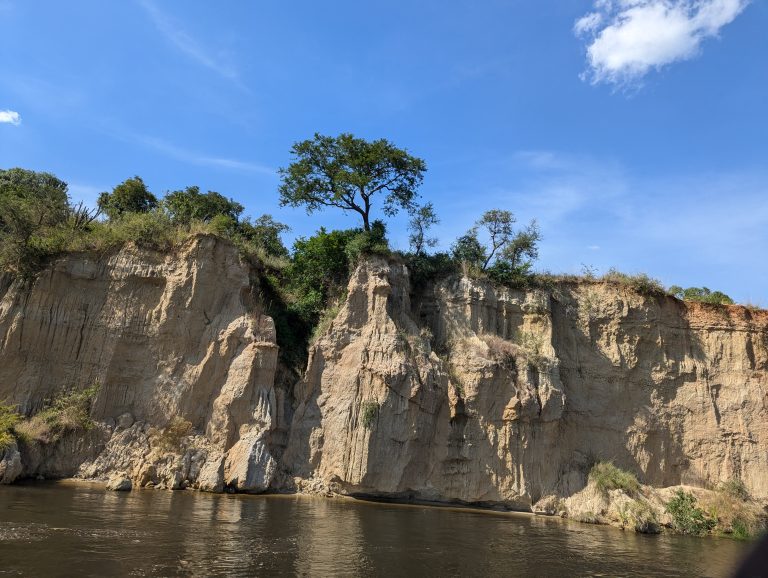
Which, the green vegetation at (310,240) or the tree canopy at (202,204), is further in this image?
the tree canopy at (202,204)

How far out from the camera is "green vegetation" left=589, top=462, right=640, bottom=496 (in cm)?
2258

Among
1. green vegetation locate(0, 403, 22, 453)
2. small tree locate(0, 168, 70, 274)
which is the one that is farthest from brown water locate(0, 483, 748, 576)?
small tree locate(0, 168, 70, 274)

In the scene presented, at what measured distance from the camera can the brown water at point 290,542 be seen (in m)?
10.0

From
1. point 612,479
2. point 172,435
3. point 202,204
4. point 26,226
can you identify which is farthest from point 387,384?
point 202,204

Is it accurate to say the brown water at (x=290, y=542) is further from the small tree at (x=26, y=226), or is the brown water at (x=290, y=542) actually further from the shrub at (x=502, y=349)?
the small tree at (x=26, y=226)

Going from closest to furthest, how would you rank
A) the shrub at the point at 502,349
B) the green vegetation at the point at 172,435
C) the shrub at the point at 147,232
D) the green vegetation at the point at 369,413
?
the green vegetation at the point at 172,435
the green vegetation at the point at 369,413
the shrub at the point at 147,232
the shrub at the point at 502,349

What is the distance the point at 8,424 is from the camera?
1894 cm

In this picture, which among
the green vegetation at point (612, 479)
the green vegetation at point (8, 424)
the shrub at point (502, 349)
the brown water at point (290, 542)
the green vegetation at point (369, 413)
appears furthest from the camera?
the shrub at point (502, 349)

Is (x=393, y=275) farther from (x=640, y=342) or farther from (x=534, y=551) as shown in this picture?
(x=534, y=551)

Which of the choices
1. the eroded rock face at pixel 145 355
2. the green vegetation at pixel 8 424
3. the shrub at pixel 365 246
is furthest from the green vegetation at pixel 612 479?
the green vegetation at pixel 8 424

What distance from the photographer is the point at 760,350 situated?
27047 millimetres

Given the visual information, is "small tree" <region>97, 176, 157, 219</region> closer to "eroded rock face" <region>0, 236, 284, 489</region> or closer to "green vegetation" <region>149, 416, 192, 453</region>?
"eroded rock face" <region>0, 236, 284, 489</region>

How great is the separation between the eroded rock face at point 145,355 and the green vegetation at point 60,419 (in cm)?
31

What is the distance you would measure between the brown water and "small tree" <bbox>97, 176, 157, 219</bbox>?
23.9m
